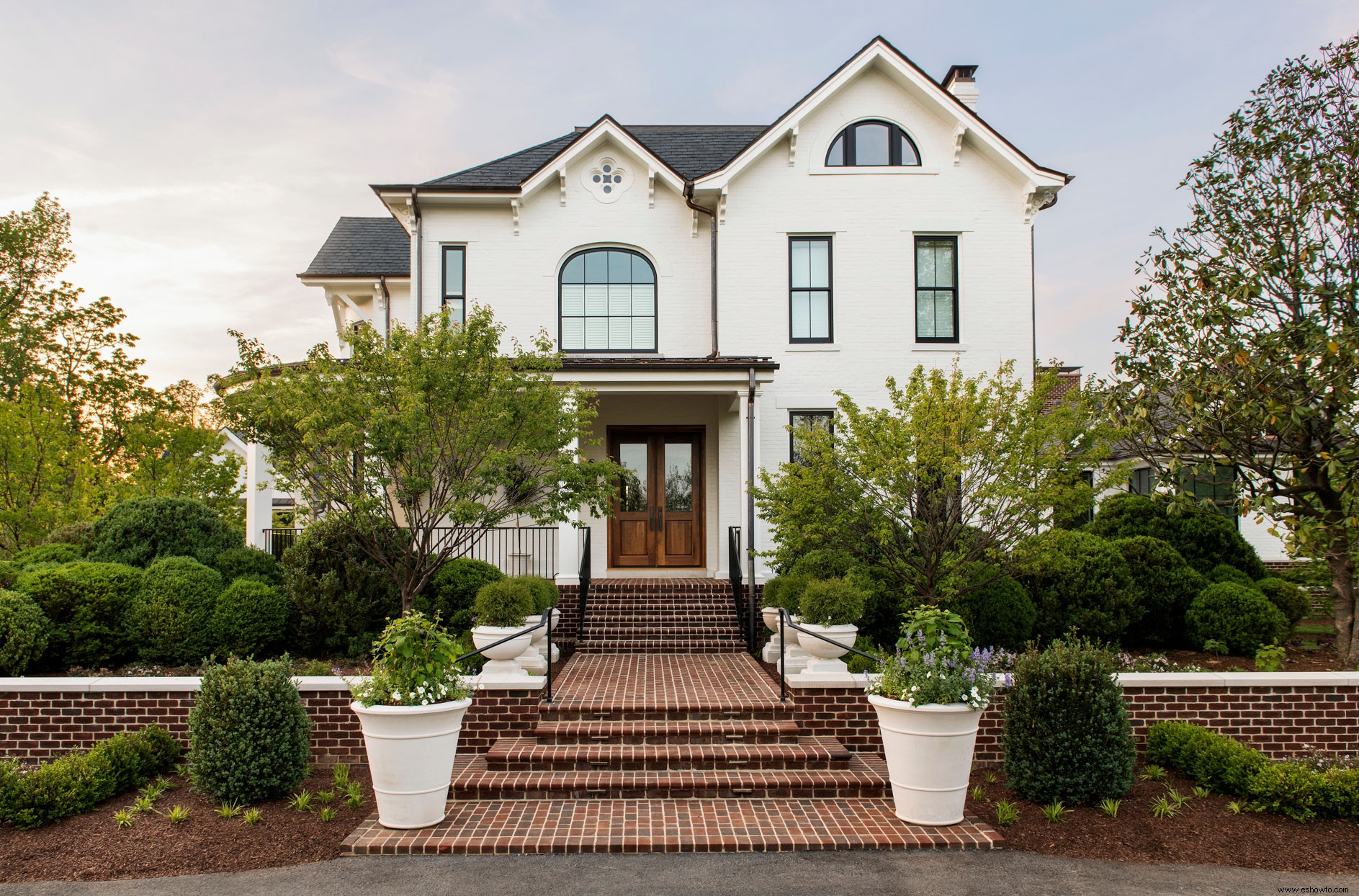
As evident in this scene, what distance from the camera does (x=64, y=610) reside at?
9.20 meters

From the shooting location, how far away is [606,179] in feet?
48.3

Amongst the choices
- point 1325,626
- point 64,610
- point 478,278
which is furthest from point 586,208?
point 1325,626

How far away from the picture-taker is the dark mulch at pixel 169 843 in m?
→ 5.55

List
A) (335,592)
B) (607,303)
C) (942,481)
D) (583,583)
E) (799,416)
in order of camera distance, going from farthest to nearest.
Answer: (607,303), (799,416), (583,583), (335,592), (942,481)

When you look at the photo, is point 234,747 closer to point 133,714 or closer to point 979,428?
point 133,714

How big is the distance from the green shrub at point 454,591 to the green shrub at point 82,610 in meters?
3.11

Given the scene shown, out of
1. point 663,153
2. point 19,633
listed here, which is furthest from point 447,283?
point 19,633

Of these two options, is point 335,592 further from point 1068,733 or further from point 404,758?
point 1068,733

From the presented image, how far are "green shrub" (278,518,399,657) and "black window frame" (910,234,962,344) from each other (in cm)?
897

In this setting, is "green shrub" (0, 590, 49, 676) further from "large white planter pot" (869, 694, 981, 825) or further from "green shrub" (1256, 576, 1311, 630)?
"green shrub" (1256, 576, 1311, 630)

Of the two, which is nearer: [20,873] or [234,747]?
[20,873]

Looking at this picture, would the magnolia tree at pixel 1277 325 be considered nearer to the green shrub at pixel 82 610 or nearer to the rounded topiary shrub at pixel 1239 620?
the rounded topiary shrub at pixel 1239 620

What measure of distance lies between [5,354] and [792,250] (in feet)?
82.2

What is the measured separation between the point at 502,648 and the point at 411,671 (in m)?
2.15
